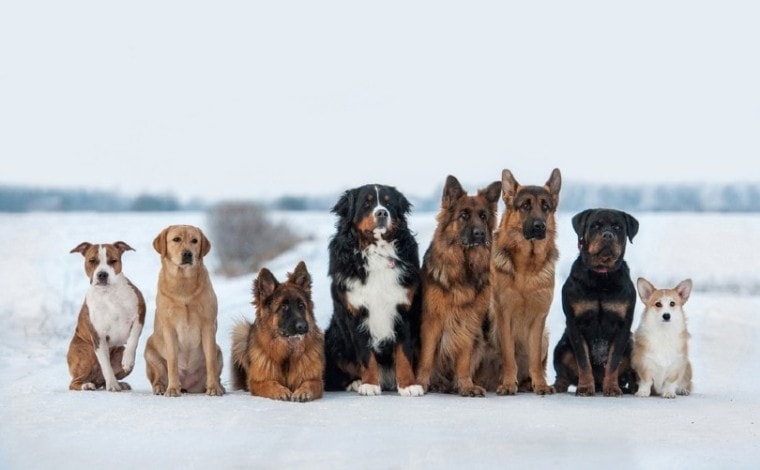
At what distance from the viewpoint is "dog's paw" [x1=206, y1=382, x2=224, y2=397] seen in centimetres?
810

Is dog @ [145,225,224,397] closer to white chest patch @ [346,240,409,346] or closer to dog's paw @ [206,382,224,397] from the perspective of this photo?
dog's paw @ [206,382,224,397]

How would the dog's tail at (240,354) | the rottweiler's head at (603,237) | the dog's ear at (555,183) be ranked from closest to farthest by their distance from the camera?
the rottweiler's head at (603,237) < the dog's ear at (555,183) < the dog's tail at (240,354)

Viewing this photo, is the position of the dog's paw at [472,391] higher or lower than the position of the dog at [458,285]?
lower

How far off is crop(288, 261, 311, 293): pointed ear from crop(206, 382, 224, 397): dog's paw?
101 centimetres

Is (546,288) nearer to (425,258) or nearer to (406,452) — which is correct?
(425,258)

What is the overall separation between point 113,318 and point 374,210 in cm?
231

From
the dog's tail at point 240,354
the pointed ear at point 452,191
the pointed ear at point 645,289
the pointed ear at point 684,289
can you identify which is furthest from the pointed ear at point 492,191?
the dog's tail at point 240,354

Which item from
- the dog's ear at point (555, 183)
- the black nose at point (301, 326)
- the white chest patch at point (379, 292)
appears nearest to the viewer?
the black nose at point (301, 326)

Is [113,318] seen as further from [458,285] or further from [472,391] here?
[472,391]

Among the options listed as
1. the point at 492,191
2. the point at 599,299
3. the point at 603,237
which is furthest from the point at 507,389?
the point at 492,191

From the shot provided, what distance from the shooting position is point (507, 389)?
8.14 metres

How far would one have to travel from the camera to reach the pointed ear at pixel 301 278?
8047mm

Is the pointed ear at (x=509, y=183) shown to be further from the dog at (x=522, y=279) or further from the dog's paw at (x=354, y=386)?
the dog's paw at (x=354, y=386)

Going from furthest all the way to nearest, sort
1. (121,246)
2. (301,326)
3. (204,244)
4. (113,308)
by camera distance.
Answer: (121,246) → (113,308) → (204,244) → (301,326)
